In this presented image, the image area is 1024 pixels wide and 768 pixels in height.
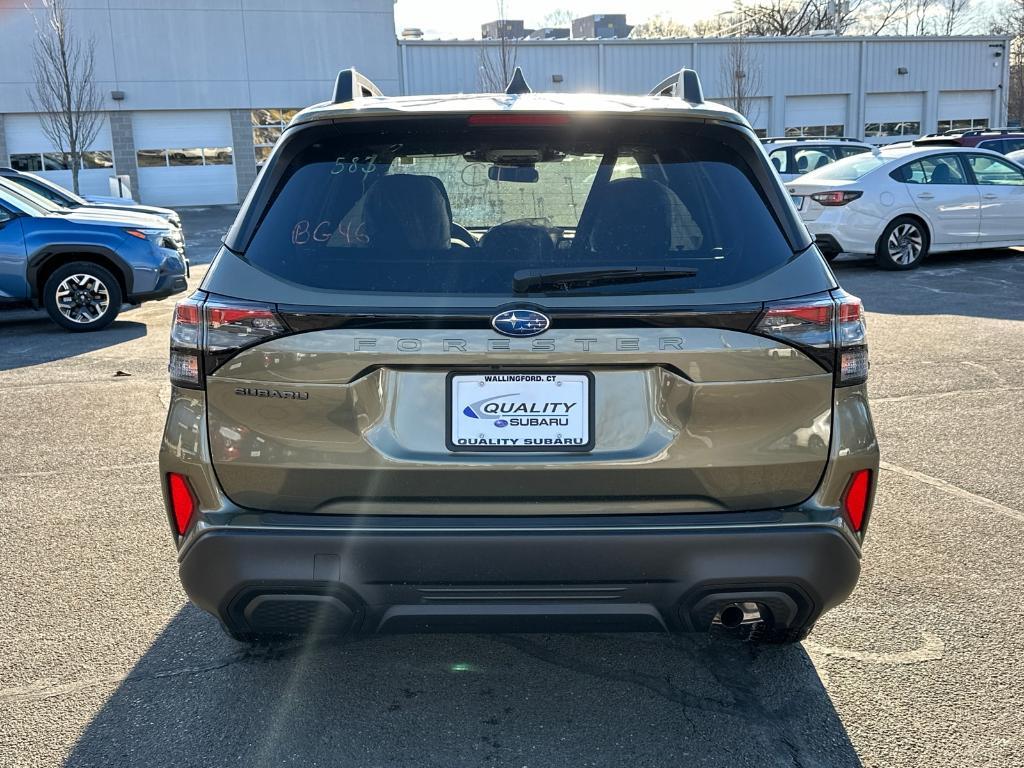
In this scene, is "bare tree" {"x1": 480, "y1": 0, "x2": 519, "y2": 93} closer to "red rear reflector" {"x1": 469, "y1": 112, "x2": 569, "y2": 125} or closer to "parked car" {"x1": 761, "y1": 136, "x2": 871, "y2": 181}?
"parked car" {"x1": 761, "y1": 136, "x2": 871, "y2": 181}

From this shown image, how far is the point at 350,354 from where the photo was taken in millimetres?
2496

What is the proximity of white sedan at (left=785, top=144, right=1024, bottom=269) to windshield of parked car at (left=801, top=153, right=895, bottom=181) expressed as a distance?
1 centimetres

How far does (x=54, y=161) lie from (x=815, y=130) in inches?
1158

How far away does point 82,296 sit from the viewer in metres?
10.2

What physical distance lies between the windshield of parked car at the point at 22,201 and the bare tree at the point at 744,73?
3100 cm

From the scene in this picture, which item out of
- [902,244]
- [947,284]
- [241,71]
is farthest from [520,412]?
[241,71]

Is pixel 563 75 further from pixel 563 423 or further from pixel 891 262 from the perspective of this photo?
pixel 563 423

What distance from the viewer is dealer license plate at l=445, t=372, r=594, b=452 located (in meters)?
2.51

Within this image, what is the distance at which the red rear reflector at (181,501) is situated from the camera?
106 inches

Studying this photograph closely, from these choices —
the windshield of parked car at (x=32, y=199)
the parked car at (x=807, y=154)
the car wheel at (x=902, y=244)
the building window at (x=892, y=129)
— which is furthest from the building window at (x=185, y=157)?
the car wheel at (x=902, y=244)

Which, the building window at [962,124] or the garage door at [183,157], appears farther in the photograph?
the building window at [962,124]

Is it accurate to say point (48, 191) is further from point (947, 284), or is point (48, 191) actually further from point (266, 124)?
point (266, 124)

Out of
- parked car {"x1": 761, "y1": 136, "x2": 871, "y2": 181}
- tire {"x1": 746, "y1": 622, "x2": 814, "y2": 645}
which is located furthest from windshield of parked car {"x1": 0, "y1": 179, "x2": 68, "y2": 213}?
parked car {"x1": 761, "y1": 136, "x2": 871, "y2": 181}

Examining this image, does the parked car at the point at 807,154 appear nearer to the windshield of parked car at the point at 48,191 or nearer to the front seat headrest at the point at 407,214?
the windshield of parked car at the point at 48,191
